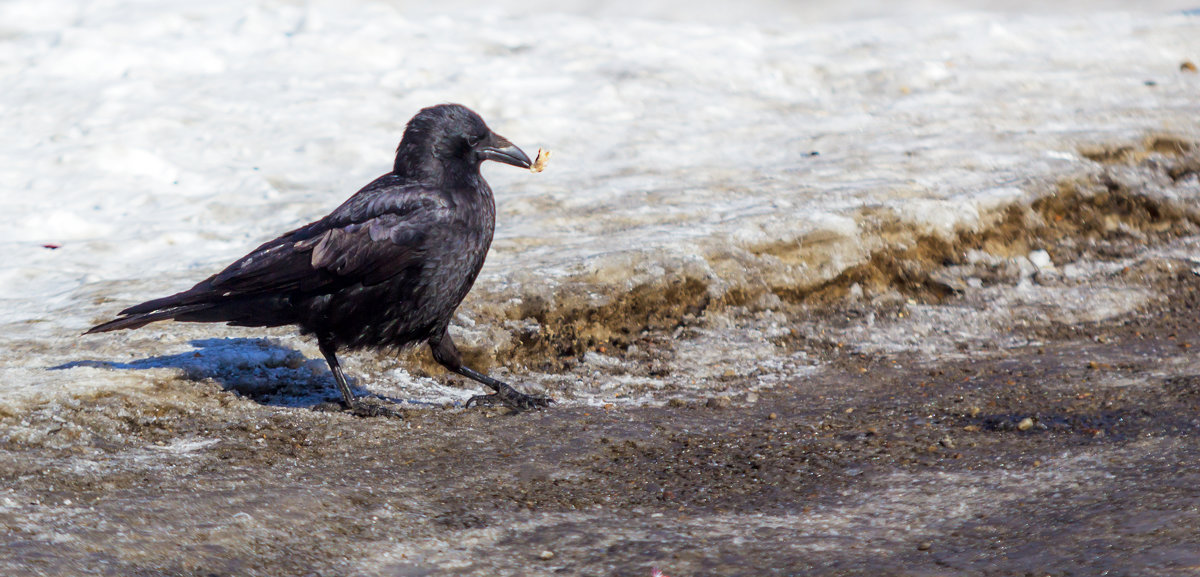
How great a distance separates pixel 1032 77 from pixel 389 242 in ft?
22.1

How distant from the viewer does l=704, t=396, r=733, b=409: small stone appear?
171 inches

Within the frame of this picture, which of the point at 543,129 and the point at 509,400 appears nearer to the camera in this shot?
the point at 509,400

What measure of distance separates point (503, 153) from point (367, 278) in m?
0.80

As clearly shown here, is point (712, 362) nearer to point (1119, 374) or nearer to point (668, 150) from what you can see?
point (1119, 374)

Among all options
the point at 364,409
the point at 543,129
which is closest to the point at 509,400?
the point at 364,409

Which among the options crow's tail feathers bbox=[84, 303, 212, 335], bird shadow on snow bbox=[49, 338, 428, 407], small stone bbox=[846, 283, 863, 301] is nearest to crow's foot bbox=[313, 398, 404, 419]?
bird shadow on snow bbox=[49, 338, 428, 407]

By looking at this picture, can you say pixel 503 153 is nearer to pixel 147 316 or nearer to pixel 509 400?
pixel 509 400

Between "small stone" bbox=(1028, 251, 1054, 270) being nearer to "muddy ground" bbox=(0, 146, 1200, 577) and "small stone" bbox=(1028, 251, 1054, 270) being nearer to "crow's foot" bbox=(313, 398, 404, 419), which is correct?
"muddy ground" bbox=(0, 146, 1200, 577)

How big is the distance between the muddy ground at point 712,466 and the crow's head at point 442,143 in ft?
3.25

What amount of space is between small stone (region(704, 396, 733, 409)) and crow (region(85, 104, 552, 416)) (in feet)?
2.18

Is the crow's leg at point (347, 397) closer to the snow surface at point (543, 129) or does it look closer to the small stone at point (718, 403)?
the snow surface at point (543, 129)

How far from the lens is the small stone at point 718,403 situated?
4344 mm

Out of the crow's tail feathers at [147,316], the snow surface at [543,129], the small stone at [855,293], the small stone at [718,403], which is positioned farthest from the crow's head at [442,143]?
the small stone at [855,293]

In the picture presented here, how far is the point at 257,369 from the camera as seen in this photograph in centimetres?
455
